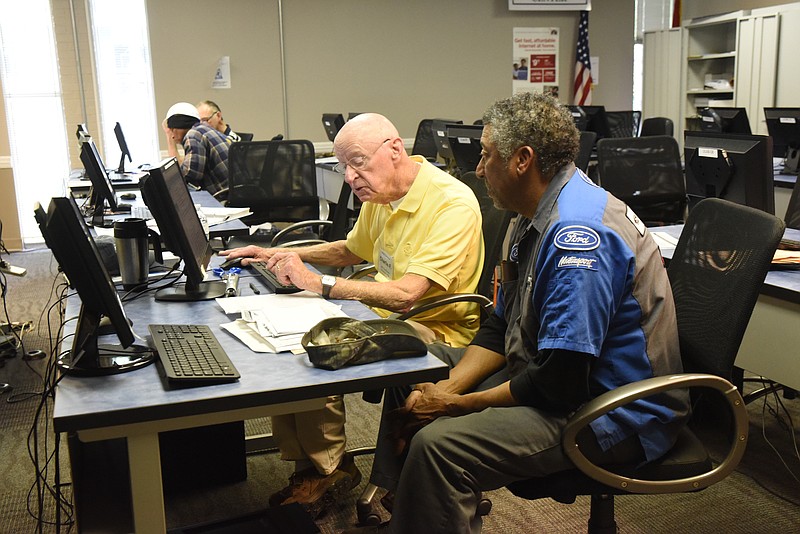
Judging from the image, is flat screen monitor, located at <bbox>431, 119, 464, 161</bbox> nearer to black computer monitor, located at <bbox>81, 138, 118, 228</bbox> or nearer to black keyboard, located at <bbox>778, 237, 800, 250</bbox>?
black computer monitor, located at <bbox>81, 138, 118, 228</bbox>

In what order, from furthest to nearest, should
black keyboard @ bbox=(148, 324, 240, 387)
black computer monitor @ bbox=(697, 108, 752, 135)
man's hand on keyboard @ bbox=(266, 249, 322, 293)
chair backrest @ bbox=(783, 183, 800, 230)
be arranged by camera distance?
1. black computer monitor @ bbox=(697, 108, 752, 135)
2. chair backrest @ bbox=(783, 183, 800, 230)
3. man's hand on keyboard @ bbox=(266, 249, 322, 293)
4. black keyboard @ bbox=(148, 324, 240, 387)

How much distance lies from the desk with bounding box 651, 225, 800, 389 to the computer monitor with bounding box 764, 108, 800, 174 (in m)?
3.02

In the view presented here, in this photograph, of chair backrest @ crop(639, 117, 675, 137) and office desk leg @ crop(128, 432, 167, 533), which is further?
chair backrest @ crop(639, 117, 675, 137)

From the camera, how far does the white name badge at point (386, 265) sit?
2.60 meters

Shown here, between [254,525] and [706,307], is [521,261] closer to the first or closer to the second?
[706,307]

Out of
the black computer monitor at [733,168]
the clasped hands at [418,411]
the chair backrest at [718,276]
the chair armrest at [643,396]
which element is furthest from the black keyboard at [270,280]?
the black computer monitor at [733,168]

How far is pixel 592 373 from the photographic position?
1719 millimetres

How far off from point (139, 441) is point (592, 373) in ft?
3.10

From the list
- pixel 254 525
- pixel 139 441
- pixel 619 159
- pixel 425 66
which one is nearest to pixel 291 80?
pixel 425 66

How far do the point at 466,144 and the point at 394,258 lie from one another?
101 inches

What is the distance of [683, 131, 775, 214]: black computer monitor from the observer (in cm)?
283

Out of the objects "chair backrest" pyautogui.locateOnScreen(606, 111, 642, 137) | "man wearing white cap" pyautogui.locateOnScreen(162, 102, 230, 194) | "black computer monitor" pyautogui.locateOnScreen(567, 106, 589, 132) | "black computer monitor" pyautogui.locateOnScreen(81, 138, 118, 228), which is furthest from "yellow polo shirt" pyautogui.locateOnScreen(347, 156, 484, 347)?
"chair backrest" pyautogui.locateOnScreen(606, 111, 642, 137)

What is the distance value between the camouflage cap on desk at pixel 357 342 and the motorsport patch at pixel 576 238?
1.21ft

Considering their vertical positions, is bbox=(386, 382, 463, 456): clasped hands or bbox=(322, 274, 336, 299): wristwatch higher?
bbox=(322, 274, 336, 299): wristwatch
